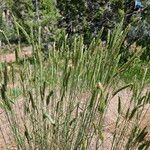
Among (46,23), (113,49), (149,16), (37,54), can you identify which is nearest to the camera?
(113,49)

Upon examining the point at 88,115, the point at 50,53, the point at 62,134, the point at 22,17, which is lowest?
the point at 22,17

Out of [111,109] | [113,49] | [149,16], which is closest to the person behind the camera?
[113,49]

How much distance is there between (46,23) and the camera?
18.3 metres

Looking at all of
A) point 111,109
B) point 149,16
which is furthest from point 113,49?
point 149,16

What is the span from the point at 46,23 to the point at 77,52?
15.6 metres

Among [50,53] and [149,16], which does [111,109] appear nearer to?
[50,53]

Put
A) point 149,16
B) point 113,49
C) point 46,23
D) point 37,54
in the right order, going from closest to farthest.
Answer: point 113,49 → point 37,54 → point 149,16 → point 46,23

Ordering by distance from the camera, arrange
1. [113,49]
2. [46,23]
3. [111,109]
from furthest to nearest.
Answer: [46,23], [111,109], [113,49]

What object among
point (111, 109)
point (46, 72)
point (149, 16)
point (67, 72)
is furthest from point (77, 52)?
point (149, 16)

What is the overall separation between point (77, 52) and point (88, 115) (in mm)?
392

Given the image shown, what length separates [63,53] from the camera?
3188mm

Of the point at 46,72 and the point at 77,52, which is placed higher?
the point at 77,52

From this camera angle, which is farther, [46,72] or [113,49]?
[46,72]

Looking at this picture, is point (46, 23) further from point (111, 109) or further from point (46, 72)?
point (46, 72)
